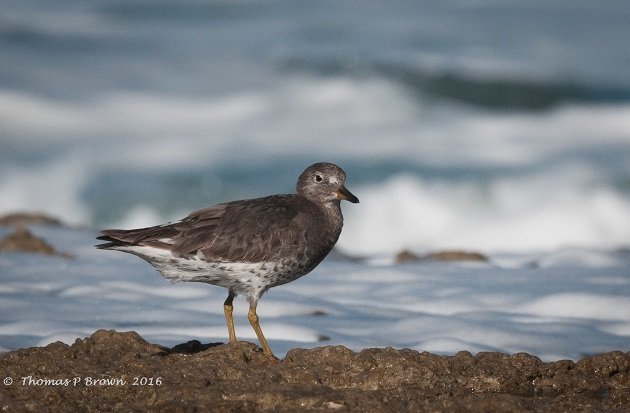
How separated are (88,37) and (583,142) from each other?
12.7 m

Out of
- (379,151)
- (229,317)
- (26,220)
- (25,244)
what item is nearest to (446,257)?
(25,244)

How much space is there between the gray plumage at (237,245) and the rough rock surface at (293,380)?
602 millimetres

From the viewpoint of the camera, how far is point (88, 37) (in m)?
27.5

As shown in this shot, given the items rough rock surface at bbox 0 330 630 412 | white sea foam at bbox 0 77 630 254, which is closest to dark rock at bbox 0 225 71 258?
rough rock surface at bbox 0 330 630 412

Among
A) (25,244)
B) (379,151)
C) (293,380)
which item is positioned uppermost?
(379,151)

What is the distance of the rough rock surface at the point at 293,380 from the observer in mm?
5582

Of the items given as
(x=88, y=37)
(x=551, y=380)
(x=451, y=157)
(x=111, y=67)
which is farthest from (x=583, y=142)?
(x=551, y=380)

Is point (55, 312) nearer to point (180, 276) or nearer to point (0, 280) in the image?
point (0, 280)

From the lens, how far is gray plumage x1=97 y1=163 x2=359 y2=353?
7.12 meters

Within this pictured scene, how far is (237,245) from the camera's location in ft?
23.5

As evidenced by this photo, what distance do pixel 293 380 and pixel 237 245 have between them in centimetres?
139

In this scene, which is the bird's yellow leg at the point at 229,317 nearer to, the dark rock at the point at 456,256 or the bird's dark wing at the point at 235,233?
the bird's dark wing at the point at 235,233

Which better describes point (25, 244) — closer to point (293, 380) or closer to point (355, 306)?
point (355, 306)

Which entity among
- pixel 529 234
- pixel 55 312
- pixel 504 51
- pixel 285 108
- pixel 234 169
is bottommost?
pixel 55 312
